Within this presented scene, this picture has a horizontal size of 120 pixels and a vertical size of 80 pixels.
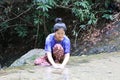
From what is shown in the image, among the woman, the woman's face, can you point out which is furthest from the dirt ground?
the woman's face

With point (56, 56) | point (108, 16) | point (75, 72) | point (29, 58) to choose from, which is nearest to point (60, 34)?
point (56, 56)

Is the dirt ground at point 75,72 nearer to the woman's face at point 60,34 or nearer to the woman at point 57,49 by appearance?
the woman at point 57,49

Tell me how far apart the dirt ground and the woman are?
14 cm

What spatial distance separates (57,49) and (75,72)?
58 cm

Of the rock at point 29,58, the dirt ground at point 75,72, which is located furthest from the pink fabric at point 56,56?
the rock at point 29,58

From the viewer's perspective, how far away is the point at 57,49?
609 cm

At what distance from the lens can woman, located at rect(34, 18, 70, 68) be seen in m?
5.97

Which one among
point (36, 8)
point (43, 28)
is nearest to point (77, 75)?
point (36, 8)

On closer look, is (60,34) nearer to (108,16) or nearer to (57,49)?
(57,49)

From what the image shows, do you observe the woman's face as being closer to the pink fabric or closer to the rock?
the pink fabric

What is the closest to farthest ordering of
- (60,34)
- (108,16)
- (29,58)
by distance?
(60,34), (29,58), (108,16)

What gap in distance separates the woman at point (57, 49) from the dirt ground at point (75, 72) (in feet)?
0.46

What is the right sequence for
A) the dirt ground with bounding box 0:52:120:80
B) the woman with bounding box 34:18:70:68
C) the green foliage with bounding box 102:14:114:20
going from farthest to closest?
the green foliage with bounding box 102:14:114:20 → the woman with bounding box 34:18:70:68 → the dirt ground with bounding box 0:52:120:80

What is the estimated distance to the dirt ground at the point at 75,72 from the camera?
5.37 meters
